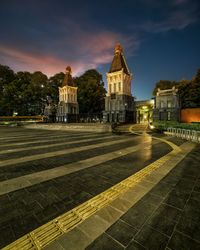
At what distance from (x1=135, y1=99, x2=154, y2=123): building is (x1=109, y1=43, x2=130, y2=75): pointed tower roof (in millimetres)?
10799

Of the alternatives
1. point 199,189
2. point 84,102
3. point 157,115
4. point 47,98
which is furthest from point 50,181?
point 47,98

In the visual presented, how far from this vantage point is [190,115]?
102 feet

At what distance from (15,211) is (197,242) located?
130 inches

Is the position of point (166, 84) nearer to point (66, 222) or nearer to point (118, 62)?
point (118, 62)

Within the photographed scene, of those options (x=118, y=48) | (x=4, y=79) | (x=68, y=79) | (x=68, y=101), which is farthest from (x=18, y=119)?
(x=118, y=48)

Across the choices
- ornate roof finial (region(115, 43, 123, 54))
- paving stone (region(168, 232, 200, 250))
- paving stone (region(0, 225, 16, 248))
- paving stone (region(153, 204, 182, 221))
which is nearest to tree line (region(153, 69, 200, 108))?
ornate roof finial (region(115, 43, 123, 54))

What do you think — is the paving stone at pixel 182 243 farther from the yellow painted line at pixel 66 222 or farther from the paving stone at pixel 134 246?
the yellow painted line at pixel 66 222

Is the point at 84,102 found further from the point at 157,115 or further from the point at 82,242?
the point at 82,242

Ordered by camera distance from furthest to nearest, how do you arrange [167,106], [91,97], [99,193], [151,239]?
[91,97], [167,106], [99,193], [151,239]

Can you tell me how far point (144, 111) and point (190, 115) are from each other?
48.2 ft

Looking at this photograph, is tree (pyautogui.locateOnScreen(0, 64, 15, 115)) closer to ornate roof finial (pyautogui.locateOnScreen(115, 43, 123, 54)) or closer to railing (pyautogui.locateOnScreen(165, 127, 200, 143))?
ornate roof finial (pyautogui.locateOnScreen(115, 43, 123, 54))

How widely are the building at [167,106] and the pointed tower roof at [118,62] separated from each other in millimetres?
12391

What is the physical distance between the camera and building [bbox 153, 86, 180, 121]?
31500mm

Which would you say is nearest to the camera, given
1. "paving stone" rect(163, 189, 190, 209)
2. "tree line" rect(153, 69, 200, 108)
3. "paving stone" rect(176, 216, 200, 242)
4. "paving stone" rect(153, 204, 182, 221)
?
"paving stone" rect(176, 216, 200, 242)
